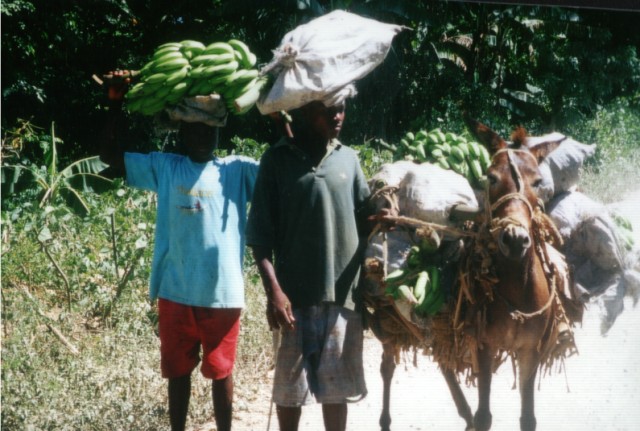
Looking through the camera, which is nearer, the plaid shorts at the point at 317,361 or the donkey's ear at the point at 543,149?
the plaid shorts at the point at 317,361

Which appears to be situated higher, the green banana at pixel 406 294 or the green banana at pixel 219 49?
the green banana at pixel 219 49

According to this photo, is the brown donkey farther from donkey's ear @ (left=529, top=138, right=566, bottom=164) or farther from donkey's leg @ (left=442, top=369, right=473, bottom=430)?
donkey's leg @ (left=442, top=369, right=473, bottom=430)

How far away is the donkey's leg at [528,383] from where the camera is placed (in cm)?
304

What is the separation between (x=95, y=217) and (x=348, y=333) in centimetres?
241

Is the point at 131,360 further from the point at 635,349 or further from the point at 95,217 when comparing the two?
the point at 635,349

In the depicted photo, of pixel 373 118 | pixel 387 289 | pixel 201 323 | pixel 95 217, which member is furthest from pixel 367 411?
pixel 373 118

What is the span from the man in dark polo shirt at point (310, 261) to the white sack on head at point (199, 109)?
32cm

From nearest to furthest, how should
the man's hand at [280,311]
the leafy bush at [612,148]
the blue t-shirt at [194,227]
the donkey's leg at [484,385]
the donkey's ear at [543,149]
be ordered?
the man's hand at [280,311] < the blue t-shirt at [194,227] < the donkey's ear at [543,149] < the donkey's leg at [484,385] < the leafy bush at [612,148]

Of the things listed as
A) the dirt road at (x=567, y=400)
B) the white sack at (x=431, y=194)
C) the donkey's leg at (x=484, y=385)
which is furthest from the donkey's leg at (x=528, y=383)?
the white sack at (x=431, y=194)

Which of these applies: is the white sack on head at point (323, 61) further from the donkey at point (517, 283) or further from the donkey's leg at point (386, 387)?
the donkey's leg at point (386, 387)

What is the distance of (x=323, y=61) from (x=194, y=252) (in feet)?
3.33

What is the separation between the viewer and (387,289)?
2982 mm

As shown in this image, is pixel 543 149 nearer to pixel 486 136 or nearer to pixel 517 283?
pixel 486 136

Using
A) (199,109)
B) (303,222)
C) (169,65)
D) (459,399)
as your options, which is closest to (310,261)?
(303,222)
